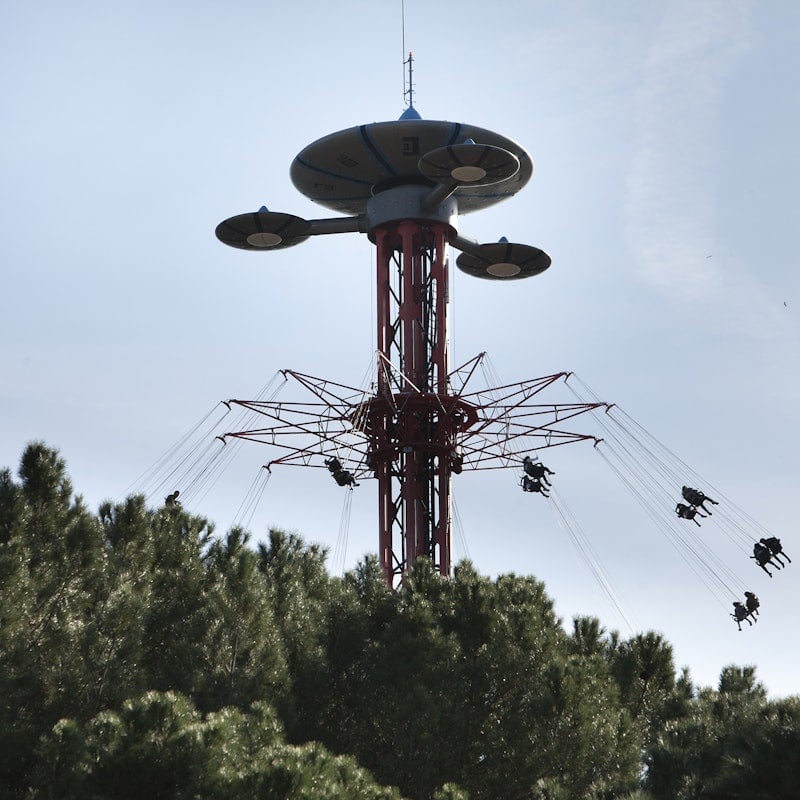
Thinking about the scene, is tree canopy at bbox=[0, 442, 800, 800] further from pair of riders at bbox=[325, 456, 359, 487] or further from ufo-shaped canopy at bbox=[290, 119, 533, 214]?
ufo-shaped canopy at bbox=[290, 119, 533, 214]

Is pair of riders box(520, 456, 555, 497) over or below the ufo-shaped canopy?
below

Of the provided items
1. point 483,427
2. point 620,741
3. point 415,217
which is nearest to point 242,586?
point 620,741

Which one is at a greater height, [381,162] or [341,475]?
[381,162]

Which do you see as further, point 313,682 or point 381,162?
point 381,162

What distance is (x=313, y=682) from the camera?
25969 millimetres

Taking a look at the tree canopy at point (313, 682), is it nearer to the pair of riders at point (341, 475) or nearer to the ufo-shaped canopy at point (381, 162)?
the pair of riders at point (341, 475)

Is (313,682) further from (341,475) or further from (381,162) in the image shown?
(381,162)

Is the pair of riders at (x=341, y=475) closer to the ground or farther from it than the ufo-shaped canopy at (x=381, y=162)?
closer to the ground

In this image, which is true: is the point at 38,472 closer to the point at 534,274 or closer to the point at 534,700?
the point at 534,700

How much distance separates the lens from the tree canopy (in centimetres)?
1823

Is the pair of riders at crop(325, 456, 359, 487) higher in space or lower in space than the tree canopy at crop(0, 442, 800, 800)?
higher

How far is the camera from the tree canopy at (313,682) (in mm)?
18234

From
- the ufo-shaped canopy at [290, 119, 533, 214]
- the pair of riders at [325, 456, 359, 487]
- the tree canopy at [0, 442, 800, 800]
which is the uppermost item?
the ufo-shaped canopy at [290, 119, 533, 214]

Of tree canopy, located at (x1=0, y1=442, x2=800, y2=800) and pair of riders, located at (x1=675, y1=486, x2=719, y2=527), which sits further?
pair of riders, located at (x1=675, y1=486, x2=719, y2=527)
